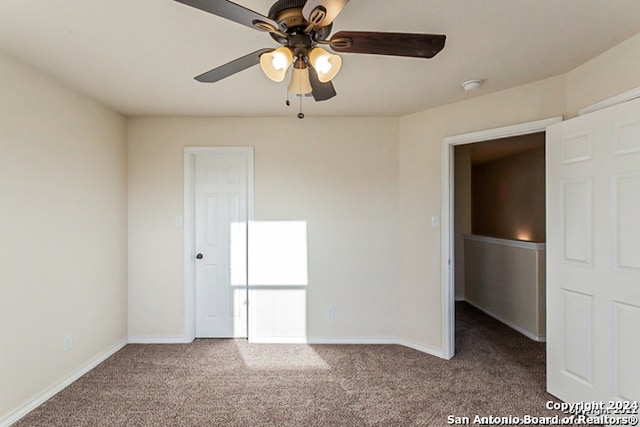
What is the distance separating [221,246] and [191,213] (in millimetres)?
485

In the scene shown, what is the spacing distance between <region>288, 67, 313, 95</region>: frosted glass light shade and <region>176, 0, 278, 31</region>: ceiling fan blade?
32 cm

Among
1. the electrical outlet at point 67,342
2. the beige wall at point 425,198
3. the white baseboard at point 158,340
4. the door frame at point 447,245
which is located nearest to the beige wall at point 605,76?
the beige wall at point 425,198

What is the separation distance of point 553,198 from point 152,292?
3808 mm

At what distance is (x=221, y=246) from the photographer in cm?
369

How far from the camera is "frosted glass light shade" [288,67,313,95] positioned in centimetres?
160

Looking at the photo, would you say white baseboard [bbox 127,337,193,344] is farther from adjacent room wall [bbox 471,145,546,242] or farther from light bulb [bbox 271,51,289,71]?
adjacent room wall [bbox 471,145,546,242]

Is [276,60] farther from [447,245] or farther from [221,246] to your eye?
[221,246]

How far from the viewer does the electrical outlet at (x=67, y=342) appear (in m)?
2.64

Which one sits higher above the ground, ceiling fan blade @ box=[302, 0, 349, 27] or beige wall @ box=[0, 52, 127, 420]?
→ ceiling fan blade @ box=[302, 0, 349, 27]

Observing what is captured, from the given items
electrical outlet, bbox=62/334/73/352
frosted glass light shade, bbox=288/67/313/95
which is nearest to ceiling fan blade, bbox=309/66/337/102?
frosted glass light shade, bbox=288/67/313/95

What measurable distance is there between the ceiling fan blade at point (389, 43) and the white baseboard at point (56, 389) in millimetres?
3047

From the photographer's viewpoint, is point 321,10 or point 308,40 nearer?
point 321,10

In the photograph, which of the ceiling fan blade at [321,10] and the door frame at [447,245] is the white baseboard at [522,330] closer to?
the door frame at [447,245]

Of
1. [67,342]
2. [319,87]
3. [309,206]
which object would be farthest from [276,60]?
[67,342]
